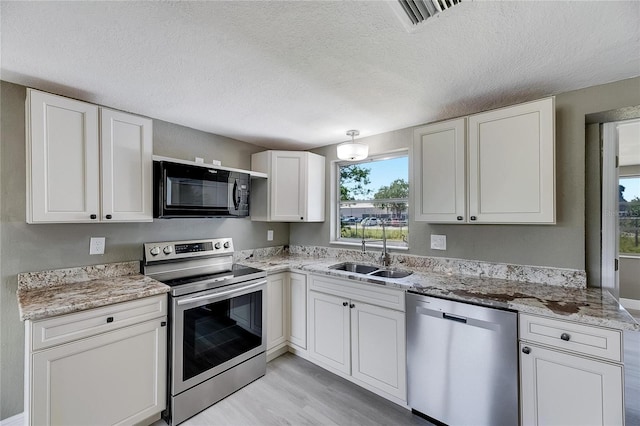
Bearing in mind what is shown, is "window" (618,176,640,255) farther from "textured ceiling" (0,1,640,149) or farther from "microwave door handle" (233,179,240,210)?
"microwave door handle" (233,179,240,210)

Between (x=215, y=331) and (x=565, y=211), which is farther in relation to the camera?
(x=215, y=331)

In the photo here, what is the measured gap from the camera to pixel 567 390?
1.44 m

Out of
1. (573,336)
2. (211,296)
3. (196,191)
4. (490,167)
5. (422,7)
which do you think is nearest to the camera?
(422,7)

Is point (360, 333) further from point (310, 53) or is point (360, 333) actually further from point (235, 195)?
point (310, 53)

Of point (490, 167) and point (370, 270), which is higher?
point (490, 167)

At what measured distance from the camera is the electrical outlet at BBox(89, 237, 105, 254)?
6.85ft

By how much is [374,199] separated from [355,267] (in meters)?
0.80

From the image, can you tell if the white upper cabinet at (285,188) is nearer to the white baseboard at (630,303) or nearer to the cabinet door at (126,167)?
the cabinet door at (126,167)

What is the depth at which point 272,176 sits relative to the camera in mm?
3076


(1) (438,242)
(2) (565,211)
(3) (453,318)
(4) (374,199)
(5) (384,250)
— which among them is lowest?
(3) (453,318)

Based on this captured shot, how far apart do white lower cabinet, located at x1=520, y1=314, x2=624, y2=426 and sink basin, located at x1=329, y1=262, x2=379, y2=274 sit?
1370 millimetres

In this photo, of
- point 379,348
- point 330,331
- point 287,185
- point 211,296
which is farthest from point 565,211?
point 211,296

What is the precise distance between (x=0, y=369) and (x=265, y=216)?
219 cm

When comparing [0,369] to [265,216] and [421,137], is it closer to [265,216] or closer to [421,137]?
[265,216]
